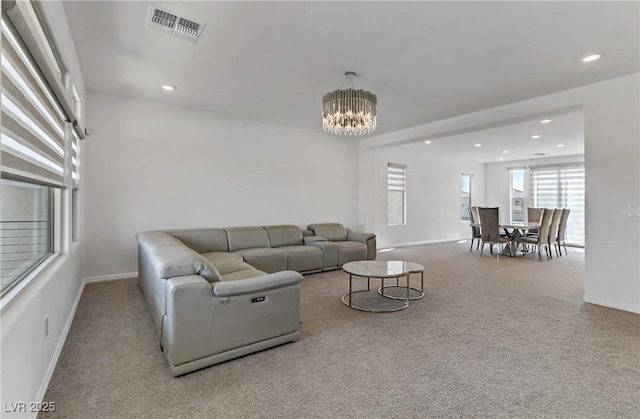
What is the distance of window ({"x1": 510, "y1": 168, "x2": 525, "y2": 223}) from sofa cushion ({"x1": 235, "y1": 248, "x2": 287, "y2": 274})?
339 inches

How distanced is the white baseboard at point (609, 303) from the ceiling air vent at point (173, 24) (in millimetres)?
4984

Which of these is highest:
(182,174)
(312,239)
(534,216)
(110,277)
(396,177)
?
(396,177)

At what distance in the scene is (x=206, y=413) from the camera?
5.48ft

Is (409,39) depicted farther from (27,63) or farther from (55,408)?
(55,408)

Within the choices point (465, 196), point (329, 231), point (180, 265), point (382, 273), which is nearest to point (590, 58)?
point (382, 273)

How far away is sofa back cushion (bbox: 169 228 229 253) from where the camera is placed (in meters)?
4.31

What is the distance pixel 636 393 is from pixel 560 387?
0.44m

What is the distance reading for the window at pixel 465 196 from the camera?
31.9 feet

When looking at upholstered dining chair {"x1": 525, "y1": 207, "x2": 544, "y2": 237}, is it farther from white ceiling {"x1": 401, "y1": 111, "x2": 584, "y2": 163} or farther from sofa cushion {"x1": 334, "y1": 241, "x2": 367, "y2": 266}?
sofa cushion {"x1": 334, "y1": 241, "x2": 367, "y2": 266}

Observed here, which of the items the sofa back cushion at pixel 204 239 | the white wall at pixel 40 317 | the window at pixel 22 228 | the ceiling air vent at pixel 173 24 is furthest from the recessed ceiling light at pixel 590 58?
the sofa back cushion at pixel 204 239

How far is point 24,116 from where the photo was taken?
5.09ft

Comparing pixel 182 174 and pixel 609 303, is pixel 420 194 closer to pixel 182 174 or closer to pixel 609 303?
pixel 609 303

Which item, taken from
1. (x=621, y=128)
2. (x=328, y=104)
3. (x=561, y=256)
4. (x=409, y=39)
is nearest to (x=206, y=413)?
(x=328, y=104)

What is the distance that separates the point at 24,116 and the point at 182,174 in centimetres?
323
